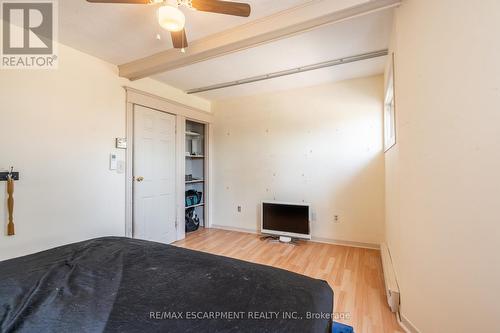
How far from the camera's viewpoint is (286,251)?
2.99m

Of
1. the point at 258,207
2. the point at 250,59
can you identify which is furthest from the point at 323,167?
the point at 250,59

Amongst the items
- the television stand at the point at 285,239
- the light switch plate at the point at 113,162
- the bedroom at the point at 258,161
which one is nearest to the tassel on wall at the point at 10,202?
the bedroom at the point at 258,161

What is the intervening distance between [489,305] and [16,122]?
3.39m

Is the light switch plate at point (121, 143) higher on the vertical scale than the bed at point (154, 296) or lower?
higher

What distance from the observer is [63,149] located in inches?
85.9

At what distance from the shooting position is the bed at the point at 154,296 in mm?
735

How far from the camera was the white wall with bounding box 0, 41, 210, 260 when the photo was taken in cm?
188

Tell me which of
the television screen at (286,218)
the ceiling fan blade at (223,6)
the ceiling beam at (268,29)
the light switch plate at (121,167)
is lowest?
the television screen at (286,218)

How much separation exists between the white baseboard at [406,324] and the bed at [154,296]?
100 cm

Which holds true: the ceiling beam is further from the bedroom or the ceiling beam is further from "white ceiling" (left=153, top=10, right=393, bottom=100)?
"white ceiling" (left=153, top=10, right=393, bottom=100)

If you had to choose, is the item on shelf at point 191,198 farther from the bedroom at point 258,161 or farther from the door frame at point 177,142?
the door frame at point 177,142

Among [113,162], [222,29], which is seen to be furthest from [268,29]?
[113,162]

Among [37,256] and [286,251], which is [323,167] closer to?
[286,251]

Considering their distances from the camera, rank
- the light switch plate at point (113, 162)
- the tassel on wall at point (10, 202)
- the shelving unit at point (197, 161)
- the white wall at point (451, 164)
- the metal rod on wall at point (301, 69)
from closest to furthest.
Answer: the white wall at point (451, 164) → the tassel on wall at point (10, 202) → the metal rod on wall at point (301, 69) → the light switch plate at point (113, 162) → the shelving unit at point (197, 161)
